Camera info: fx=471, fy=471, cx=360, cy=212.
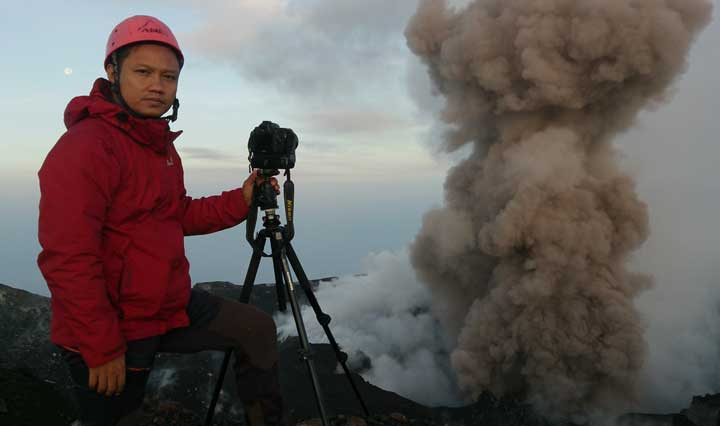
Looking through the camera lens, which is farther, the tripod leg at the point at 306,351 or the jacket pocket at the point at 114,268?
the tripod leg at the point at 306,351

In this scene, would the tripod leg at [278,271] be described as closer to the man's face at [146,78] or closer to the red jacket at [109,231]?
the red jacket at [109,231]

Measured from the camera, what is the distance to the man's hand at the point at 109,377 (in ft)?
9.20

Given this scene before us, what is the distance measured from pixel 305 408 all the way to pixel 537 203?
38.0 ft

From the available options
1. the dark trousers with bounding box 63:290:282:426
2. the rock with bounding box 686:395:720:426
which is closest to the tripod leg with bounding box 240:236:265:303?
the dark trousers with bounding box 63:290:282:426

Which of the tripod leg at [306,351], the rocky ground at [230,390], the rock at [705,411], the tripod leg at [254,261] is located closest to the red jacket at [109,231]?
Result: the tripod leg at [254,261]

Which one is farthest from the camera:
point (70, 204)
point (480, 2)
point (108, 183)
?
point (480, 2)

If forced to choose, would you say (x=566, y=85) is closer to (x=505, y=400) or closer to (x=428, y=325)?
(x=505, y=400)

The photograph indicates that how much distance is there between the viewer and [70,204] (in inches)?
107

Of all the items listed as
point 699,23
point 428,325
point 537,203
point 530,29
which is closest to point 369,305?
point 428,325

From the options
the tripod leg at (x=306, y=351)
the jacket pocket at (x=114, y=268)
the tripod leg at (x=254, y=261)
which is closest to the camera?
the jacket pocket at (x=114, y=268)

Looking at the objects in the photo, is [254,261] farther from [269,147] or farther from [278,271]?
[269,147]

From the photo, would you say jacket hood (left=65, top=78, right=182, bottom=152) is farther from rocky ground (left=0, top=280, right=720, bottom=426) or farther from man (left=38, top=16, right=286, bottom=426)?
rocky ground (left=0, top=280, right=720, bottom=426)

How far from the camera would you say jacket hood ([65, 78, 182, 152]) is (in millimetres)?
3105

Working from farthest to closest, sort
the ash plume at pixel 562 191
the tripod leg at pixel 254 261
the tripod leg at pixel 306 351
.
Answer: the ash plume at pixel 562 191 < the tripod leg at pixel 254 261 < the tripod leg at pixel 306 351
